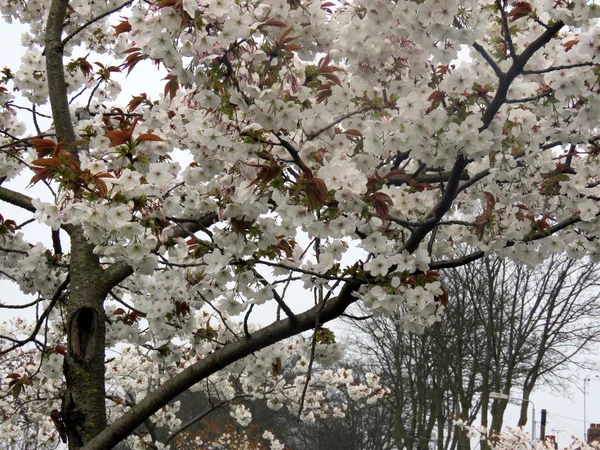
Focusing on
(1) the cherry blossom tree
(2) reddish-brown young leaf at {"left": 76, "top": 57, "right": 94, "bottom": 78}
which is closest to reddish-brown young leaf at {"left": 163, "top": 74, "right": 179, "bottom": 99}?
(1) the cherry blossom tree

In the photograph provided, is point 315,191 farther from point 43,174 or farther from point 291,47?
point 43,174

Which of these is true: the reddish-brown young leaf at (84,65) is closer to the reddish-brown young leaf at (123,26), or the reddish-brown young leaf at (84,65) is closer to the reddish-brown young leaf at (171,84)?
the reddish-brown young leaf at (123,26)

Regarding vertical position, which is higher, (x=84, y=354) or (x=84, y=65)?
(x=84, y=65)

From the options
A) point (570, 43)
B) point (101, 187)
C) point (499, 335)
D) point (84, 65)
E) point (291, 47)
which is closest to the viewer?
point (101, 187)

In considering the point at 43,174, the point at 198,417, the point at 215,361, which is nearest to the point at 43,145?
the point at 43,174

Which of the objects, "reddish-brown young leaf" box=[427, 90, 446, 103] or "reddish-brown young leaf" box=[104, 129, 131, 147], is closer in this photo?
"reddish-brown young leaf" box=[104, 129, 131, 147]

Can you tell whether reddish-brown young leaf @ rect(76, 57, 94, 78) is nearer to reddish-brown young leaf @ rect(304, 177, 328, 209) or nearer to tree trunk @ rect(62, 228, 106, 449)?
tree trunk @ rect(62, 228, 106, 449)

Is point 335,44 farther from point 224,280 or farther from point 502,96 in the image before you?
point 224,280

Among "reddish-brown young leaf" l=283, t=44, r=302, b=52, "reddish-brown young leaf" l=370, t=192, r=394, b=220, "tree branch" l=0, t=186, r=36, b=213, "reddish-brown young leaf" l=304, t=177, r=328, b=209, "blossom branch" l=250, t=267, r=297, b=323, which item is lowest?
"blossom branch" l=250, t=267, r=297, b=323

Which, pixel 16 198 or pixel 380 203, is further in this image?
pixel 16 198

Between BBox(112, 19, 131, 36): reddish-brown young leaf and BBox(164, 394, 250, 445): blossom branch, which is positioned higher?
BBox(112, 19, 131, 36): reddish-brown young leaf

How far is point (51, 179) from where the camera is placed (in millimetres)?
2174

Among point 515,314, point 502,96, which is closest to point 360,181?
point 502,96

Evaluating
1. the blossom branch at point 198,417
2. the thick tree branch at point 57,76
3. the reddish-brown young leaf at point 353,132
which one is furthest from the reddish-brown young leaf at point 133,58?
the blossom branch at point 198,417
